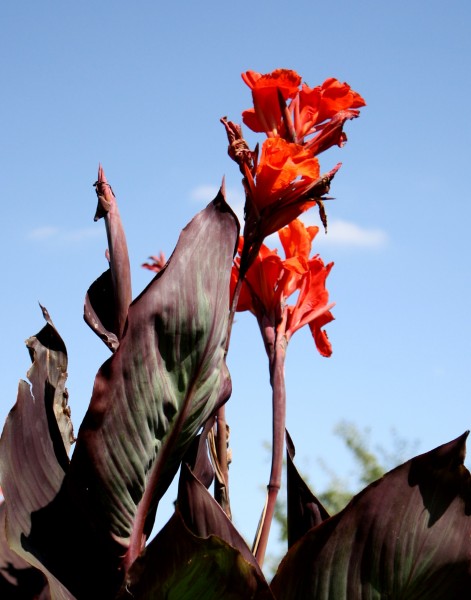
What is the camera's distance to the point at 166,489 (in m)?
0.91

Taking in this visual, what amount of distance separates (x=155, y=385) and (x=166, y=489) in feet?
0.46

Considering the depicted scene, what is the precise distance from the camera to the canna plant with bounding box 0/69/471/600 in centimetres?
79

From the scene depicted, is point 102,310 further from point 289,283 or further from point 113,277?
point 289,283

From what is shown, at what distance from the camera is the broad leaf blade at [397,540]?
0.81 metres

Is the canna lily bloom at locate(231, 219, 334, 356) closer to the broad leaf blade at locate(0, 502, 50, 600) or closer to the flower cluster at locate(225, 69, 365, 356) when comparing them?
the flower cluster at locate(225, 69, 365, 356)

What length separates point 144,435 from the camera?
840mm

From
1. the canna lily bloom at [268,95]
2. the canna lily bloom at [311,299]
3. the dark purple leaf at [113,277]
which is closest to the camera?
the dark purple leaf at [113,277]

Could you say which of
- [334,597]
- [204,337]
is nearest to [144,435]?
[204,337]

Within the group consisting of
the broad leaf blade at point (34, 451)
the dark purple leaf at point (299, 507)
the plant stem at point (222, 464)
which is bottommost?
the dark purple leaf at point (299, 507)

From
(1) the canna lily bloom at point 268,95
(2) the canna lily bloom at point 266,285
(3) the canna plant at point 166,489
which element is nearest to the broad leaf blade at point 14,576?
(3) the canna plant at point 166,489

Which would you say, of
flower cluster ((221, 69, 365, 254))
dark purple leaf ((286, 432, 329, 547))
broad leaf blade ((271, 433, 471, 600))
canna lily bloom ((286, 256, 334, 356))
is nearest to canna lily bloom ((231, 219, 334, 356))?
canna lily bloom ((286, 256, 334, 356))

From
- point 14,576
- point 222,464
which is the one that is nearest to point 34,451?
point 14,576

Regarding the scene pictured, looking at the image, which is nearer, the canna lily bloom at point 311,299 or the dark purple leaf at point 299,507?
the dark purple leaf at point 299,507

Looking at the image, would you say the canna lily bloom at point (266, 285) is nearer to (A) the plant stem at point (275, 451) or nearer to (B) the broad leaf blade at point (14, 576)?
(A) the plant stem at point (275, 451)
